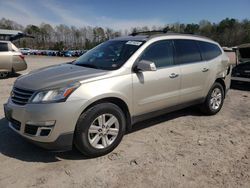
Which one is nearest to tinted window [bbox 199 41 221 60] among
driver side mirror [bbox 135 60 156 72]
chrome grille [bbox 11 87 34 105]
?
driver side mirror [bbox 135 60 156 72]

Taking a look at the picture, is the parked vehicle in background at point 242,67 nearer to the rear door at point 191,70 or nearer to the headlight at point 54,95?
the rear door at point 191,70

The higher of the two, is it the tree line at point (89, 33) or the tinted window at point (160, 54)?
the tree line at point (89, 33)

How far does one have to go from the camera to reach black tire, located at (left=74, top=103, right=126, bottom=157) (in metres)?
3.24

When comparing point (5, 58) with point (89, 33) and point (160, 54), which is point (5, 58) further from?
point (89, 33)

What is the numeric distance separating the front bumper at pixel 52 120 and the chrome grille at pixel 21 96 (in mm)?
101

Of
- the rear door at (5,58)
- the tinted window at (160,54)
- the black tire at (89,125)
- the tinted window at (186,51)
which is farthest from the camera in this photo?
the rear door at (5,58)

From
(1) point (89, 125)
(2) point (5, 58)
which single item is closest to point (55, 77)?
(1) point (89, 125)

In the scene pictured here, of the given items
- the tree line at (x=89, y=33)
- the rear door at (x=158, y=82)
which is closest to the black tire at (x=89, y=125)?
the rear door at (x=158, y=82)

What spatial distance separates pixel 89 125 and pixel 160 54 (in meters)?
1.83

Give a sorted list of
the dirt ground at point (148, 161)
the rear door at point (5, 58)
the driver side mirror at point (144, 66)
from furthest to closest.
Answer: the rear door at point (5, 58), the driver side mirror at point (144, 66), the dirt ground at point (148, 161)

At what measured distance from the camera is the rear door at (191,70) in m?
4.55

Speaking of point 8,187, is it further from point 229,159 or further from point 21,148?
point 229,159

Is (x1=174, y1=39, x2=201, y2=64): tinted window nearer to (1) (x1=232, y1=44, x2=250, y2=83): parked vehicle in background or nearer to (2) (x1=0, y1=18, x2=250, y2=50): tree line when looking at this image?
(1) (x1=232, y1=44, x2=250, y2=83): parked vehicle in background

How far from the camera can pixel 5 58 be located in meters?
10.2
